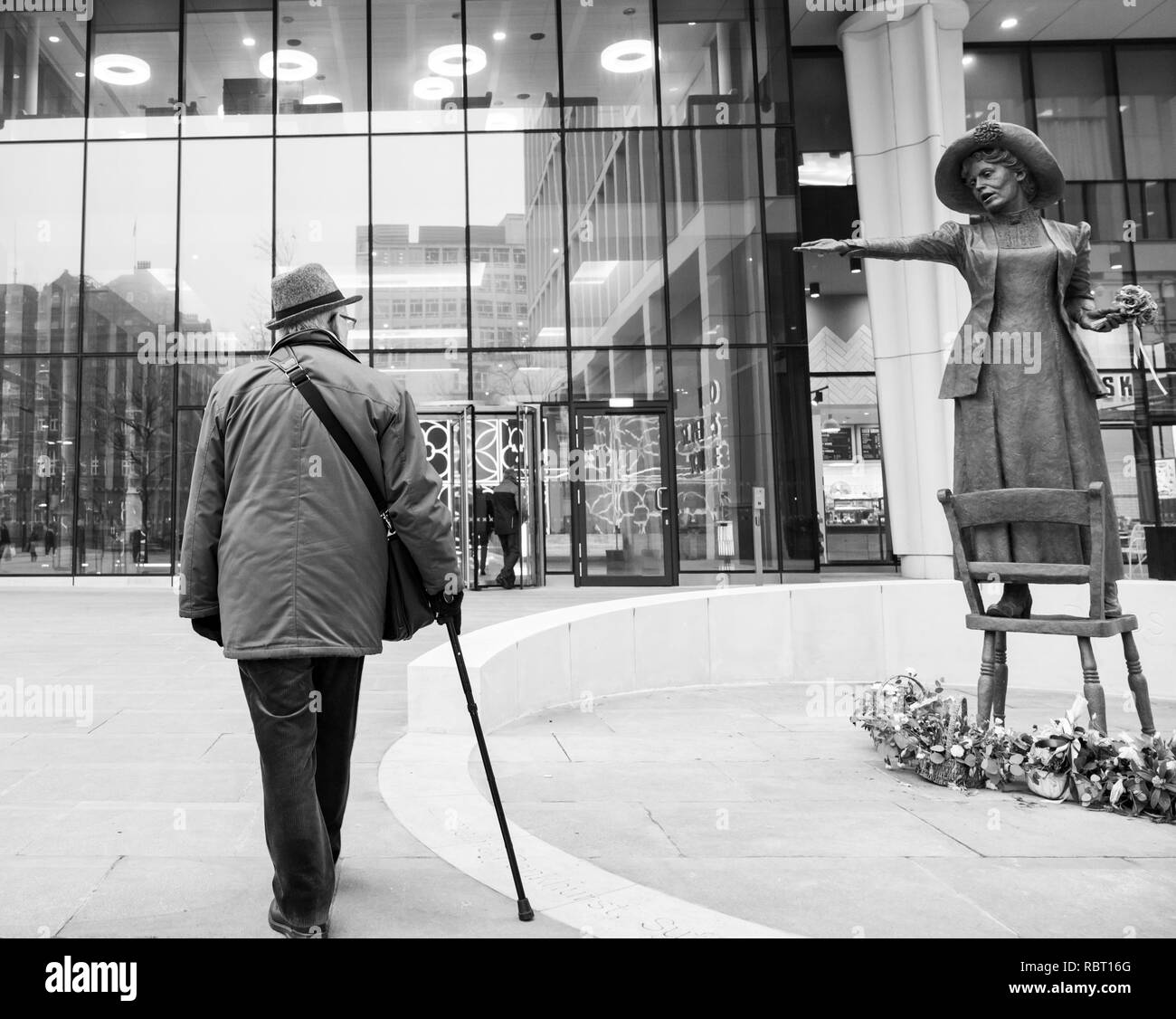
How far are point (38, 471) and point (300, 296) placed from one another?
15237 millimetres

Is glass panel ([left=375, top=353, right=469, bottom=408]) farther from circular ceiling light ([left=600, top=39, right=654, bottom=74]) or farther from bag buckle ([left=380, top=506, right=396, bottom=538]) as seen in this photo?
bag buckle ([left=380, top=506, right=396, bottom=538])

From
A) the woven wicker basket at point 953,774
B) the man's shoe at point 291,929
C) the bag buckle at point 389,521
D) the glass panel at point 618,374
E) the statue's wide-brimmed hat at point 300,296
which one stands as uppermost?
the glass panel at point 618,374

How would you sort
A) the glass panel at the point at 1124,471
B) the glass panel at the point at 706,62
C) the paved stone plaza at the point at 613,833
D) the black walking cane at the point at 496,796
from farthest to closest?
the glass panel at the point at 1124,471
the glass panel at the point at 706,62
the paved stone plaza at the point at 613,833
the black walking cane at the point at 496,796

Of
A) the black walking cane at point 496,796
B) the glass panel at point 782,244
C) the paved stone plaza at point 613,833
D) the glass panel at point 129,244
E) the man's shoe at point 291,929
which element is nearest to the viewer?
the man's shoe at point 291,929

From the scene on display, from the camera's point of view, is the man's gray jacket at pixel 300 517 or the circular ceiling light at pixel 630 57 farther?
the circular ceiling light at pixel 630 57

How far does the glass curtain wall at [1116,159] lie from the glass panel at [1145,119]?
0.06ft

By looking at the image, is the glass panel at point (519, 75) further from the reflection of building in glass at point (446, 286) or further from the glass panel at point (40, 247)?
the glass panel at point (40, 247)

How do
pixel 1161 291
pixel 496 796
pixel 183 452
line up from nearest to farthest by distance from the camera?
pixel 496 796
pixel 183 452
pixel 1161 291

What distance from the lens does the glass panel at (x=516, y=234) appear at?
15.9m

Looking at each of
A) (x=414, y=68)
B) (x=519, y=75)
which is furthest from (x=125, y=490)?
(x=519, y=75)

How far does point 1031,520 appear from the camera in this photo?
171 inches

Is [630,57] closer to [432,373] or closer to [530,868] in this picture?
[432,373]

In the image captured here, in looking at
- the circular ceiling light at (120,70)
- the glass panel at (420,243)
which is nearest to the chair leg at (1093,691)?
the glass panel at (420,243)
